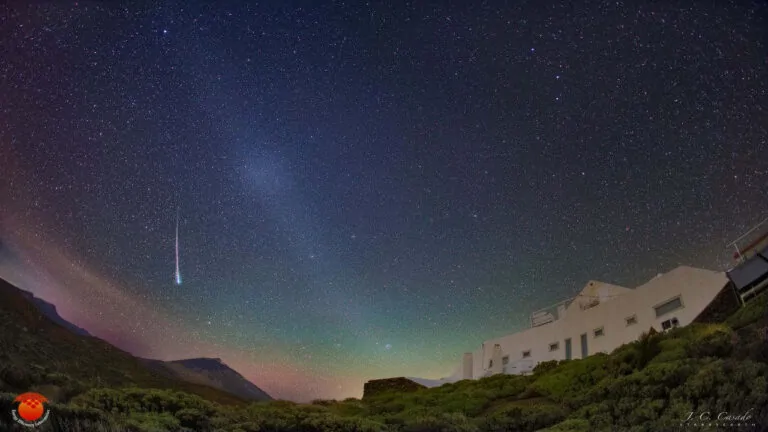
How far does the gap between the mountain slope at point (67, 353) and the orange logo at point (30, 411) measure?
30.4ft

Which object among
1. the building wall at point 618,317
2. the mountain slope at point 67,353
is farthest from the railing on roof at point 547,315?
the mountain slope at point 67,353

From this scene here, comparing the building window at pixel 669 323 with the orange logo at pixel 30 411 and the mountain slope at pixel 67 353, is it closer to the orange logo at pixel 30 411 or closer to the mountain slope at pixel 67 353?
the mountain slope at pixel 67 353

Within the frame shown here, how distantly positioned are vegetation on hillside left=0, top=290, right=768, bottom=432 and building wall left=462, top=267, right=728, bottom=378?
566 cm

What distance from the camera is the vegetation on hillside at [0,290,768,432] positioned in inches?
326

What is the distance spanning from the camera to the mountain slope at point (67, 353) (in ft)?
58.5

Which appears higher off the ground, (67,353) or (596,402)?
(67,353)

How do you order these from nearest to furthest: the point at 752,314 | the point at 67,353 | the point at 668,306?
1. the point at 752,314
2. the point at 668,306
3. the point at 67,353

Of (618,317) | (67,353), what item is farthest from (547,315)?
(67,353)

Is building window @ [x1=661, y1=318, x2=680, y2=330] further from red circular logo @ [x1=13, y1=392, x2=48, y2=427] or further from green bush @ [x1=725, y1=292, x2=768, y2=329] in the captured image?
red circular logo @ [x1=13, y1=392, x2=48, y2=427]

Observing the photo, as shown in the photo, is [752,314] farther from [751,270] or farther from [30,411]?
[30,411]

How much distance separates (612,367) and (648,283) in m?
9.19

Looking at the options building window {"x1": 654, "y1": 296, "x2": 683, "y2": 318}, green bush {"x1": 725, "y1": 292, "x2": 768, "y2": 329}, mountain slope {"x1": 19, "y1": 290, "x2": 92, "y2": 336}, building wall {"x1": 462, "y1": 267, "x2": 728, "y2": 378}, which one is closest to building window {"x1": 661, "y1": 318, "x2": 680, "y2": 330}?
building wall {"x1": 462, "y1": 267, "x2": 728, "y2": 378}

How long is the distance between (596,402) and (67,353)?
64.9ft

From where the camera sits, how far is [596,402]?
11.6 meters
